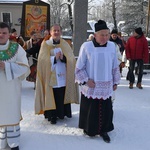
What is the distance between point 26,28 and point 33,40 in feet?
11.1

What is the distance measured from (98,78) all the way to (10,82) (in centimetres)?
129

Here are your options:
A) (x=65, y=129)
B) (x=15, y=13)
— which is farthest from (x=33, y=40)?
(x=15, y=13)

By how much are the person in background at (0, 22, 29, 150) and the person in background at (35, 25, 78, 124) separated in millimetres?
1012

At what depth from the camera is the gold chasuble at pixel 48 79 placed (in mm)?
4750

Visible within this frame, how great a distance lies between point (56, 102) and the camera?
491 centimetres

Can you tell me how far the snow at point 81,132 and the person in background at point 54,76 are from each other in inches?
12.5

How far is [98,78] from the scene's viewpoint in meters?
4.09

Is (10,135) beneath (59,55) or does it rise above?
beneath

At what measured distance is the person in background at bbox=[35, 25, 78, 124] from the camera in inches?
187

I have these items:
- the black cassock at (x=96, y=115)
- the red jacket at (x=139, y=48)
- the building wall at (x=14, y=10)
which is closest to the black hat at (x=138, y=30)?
the red jacket at (x=139, y=48)

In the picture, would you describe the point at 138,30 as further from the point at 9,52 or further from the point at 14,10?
the point at 14,10

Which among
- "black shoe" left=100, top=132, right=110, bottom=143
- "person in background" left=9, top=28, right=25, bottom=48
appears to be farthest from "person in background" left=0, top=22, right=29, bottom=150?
"person in background" left=9, top=28, right=25, bottom=48

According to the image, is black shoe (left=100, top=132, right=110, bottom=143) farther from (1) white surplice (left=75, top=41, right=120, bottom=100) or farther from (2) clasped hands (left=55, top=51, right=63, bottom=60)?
(2) clasped hands (left=55, top=51, right=63, bottom=60)

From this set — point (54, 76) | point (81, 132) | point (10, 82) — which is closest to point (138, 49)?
point (54, 76)
